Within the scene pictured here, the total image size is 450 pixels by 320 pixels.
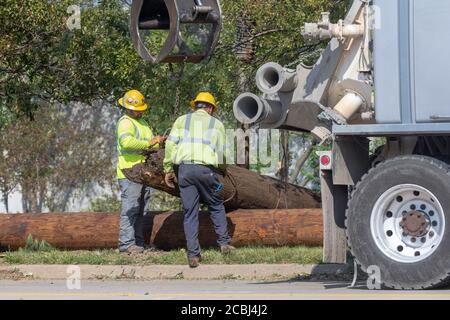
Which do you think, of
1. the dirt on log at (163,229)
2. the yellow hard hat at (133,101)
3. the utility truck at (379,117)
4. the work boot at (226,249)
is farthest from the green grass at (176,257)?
the utility truck at (379,117)

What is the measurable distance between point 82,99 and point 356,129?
278 inches

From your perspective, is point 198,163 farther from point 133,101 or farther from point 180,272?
point 133,101

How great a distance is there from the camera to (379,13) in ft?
34.8

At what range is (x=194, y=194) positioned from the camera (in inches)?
542

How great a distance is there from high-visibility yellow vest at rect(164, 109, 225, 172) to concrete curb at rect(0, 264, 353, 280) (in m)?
1.21

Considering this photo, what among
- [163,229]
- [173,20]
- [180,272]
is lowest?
[180,272]

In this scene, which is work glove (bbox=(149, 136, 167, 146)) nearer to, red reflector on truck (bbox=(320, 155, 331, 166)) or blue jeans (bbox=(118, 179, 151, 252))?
blue jeans (bbox=(118, 179, 151, 252))

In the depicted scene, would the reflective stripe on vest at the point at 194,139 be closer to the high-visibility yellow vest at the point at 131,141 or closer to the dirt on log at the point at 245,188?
the dirt on log at the point at 245,188

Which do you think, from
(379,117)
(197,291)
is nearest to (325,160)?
(379,117)

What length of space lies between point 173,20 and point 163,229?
16.0ft

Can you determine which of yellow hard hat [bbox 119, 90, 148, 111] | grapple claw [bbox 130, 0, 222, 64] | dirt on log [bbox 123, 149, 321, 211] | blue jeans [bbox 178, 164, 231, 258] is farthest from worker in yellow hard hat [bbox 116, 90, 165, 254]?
grapple claw [bbox 130, 0, 222, 64]

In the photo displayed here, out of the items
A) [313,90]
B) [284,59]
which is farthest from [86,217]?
[313,90]

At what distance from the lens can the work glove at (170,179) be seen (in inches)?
562

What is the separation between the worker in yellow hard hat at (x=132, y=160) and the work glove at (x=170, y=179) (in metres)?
0.61
